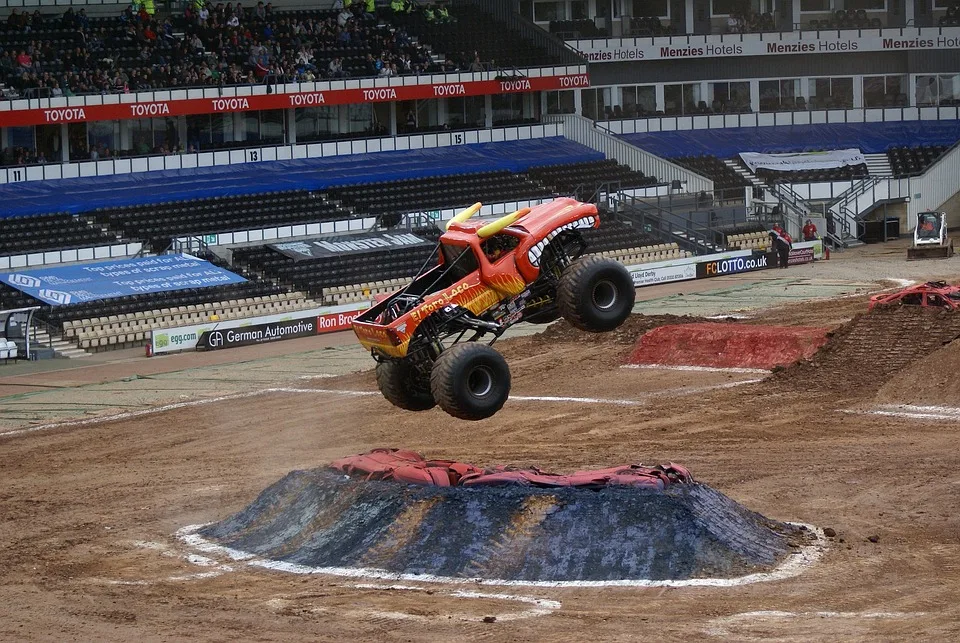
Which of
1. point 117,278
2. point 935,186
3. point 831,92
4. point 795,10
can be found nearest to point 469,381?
point 117,278

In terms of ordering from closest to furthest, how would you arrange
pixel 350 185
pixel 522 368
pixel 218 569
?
pixel 218 569 → pixel 522 368 → pixel 350 185

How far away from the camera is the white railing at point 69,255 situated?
44803 millimetres

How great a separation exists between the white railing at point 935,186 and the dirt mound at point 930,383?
113 ft

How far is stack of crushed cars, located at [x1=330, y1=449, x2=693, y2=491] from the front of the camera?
17.9 meters

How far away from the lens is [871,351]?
3017 cm

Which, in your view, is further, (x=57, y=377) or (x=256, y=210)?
(x=256, y=210)

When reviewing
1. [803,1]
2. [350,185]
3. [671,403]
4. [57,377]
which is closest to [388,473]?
[671,403]

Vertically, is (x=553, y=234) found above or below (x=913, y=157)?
above

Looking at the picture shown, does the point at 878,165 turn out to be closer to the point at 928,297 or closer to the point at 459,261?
the point at 928,297

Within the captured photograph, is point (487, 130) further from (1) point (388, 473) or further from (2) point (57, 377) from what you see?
(1) point (388, 473)

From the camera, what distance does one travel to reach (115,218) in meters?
48.9

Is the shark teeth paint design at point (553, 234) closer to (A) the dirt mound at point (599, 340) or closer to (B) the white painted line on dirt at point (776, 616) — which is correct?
(B) the white painted line on dirt at point (776, 616)

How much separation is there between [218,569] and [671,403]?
1330 centimetres

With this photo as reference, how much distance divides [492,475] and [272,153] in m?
40.5
